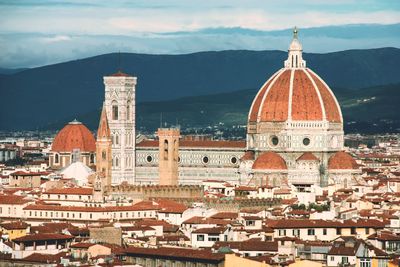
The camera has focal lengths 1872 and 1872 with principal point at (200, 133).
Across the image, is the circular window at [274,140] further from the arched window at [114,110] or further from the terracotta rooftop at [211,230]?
the terracotta rooftop at [211,230]

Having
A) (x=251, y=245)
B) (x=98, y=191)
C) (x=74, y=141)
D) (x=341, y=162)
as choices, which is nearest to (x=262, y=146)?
(x=341, y=162)

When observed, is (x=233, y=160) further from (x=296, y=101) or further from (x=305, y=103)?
(x=305, y=103)

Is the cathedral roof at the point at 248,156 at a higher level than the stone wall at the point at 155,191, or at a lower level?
higher

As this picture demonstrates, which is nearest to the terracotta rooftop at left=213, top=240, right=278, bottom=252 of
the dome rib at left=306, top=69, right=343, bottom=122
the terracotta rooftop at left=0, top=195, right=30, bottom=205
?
the terracotta rooftop at left=0, top=195, right=30, bottom=205

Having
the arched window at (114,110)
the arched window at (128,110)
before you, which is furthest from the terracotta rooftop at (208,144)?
the arched window at (114,110)

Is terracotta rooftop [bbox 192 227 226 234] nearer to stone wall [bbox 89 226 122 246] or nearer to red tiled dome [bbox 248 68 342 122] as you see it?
stone wall [bbox 89 226 122 246]

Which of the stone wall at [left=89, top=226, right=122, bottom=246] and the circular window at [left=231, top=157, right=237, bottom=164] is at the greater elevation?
the circular window at [left=231, top=157, right=237, bottom=164]
